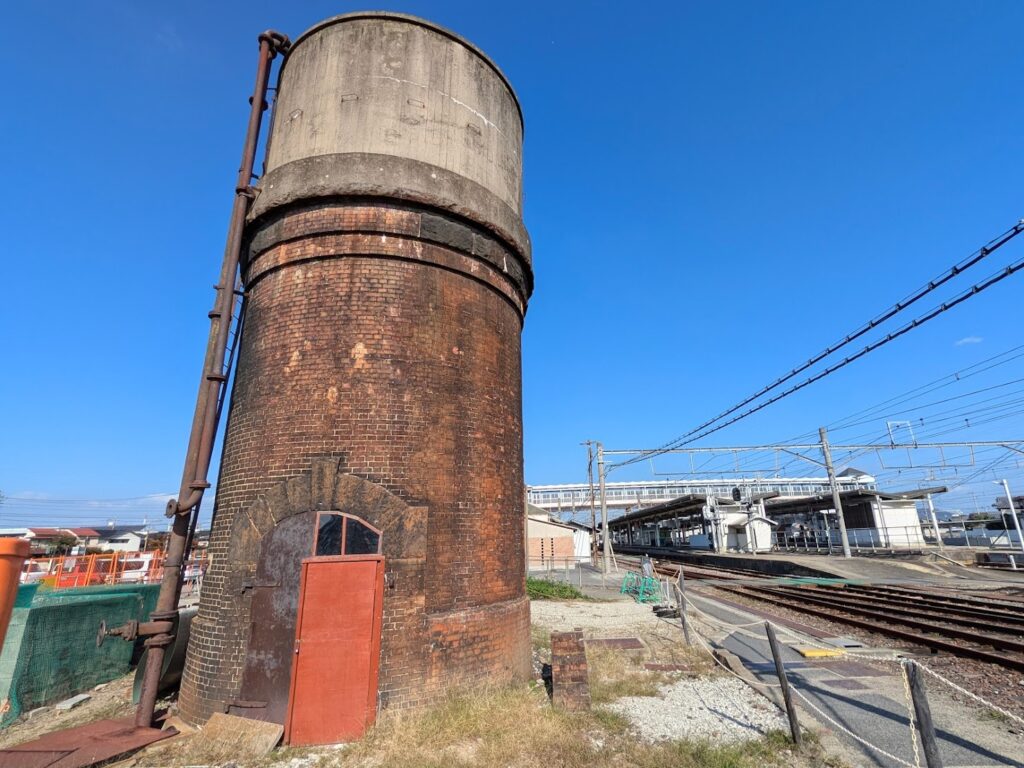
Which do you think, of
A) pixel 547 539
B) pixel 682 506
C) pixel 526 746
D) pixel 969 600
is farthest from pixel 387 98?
pixel 682 506

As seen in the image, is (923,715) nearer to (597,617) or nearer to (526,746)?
(526,746)

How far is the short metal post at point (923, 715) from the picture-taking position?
4.43m

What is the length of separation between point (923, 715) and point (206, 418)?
30.6ft

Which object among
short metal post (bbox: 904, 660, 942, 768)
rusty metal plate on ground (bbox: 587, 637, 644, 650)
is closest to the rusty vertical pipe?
rusty metal plate on ground (bbox: 587, 637, 644, 650)

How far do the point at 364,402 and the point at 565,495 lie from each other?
64.6m

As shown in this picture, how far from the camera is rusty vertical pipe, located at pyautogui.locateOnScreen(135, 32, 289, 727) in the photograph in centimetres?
738

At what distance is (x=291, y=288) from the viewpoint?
8492 millimetres

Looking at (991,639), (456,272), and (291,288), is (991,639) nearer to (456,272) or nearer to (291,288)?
(456,272)

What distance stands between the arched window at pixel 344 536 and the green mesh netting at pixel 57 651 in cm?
570

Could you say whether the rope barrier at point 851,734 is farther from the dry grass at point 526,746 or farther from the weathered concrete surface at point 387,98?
the weathered concrete surface at point 387,98

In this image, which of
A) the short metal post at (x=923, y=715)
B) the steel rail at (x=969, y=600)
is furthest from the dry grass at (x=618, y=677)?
the steel rail at (x=969, y=600)

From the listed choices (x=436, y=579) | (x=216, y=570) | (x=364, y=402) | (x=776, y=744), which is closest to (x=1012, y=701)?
(x=776, y=744)

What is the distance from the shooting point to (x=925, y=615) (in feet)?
47.2

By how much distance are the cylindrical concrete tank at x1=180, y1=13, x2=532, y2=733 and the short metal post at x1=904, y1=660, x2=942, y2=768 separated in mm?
4968
